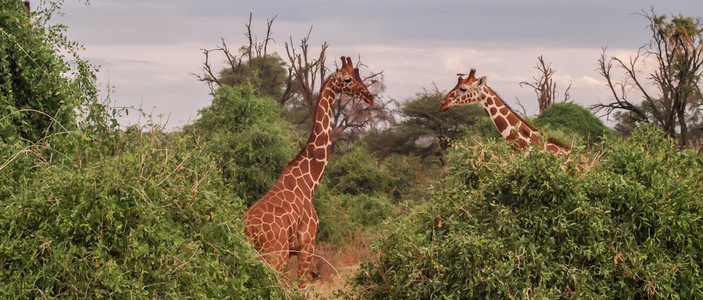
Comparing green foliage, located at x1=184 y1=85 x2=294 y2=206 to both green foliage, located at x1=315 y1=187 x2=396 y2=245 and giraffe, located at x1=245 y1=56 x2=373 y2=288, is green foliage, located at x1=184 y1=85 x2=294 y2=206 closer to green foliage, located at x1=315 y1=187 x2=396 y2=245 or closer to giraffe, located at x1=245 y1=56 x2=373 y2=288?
green foliage, located at x1=315 y1=187 x2=396 y2=245

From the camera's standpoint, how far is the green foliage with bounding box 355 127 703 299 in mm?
6277

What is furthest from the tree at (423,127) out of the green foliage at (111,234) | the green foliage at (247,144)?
the green foliage at (111,234)

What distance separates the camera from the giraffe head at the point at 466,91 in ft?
33.1

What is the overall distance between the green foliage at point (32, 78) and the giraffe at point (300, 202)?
1.96 metres

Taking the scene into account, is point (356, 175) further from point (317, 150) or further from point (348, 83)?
point (317, 150)

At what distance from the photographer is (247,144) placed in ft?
38.6

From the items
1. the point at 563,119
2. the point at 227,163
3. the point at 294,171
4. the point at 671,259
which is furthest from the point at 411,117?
the point at 671,259

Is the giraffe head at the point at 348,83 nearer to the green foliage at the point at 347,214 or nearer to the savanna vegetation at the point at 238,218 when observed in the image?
the savanna vegetation at the point at 238,218

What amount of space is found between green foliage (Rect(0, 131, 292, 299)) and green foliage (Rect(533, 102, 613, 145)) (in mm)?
13606

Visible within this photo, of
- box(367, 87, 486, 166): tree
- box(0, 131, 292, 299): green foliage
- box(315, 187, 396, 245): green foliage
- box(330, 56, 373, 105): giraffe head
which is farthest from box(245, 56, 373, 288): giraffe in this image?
box(367, 87, 486, 166): tree

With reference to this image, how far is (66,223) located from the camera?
16.6ft

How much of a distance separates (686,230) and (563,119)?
1222 cm

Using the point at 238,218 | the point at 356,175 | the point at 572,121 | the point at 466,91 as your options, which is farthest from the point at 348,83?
the point at 572,121

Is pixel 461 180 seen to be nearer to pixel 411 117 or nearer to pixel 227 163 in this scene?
pixel 227 163
